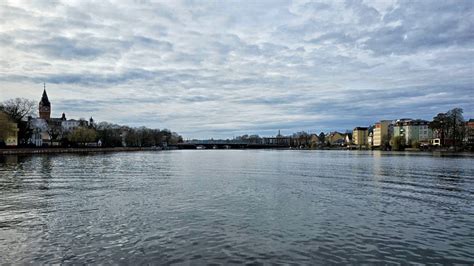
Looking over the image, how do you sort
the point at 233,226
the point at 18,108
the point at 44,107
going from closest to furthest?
the point at 233,226 → the point at 18,108 → the point at 44,107

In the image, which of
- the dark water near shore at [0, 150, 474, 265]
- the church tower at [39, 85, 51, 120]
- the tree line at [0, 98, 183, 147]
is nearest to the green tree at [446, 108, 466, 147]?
the dark water near shore at [0, 150, 474, 265]

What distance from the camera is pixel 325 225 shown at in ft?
54.2

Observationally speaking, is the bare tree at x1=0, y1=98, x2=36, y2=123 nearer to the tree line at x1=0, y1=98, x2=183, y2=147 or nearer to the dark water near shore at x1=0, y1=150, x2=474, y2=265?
the tree line at x1=0, y1=98, x2=183, y2=147

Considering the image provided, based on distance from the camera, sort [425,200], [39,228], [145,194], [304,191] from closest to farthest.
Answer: [39,228] → [425,200] → [145,194] → [304,191]

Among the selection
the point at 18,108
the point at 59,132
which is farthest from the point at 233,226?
the point at 59,132

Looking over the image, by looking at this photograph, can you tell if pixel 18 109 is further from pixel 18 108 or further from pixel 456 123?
pixel 456 123

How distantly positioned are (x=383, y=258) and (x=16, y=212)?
17.2 metres

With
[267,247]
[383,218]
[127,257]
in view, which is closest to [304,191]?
[383,218]

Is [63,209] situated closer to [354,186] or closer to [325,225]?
[325,225]

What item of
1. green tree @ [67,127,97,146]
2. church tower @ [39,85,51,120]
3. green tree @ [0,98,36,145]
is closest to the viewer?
green tree @ [0,98,36,145]

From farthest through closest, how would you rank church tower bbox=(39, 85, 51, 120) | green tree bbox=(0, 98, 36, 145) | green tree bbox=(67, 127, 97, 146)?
church tower bbox=(39, 85, 51, 120), green tree bbox=(67, 127, 97, 146), green tree bbox=(0, 98, 36, 145)

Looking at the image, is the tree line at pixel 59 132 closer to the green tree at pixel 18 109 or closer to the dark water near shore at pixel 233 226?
the green tree at pixel 18 109

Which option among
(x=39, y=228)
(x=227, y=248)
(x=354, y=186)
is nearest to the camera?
(x=227, y=248)

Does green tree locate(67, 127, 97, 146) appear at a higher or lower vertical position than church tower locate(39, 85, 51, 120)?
lower
